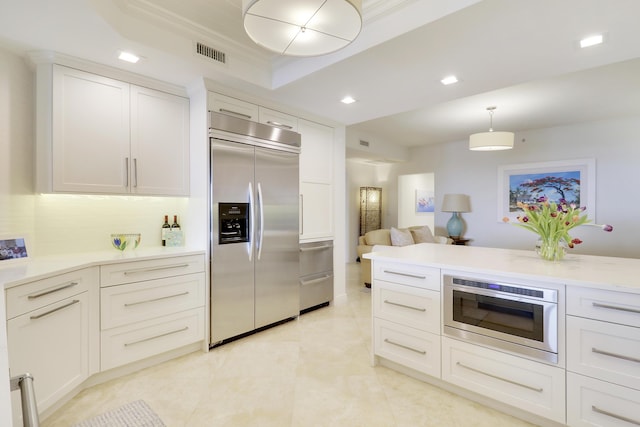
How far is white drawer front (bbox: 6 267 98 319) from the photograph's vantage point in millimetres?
1677

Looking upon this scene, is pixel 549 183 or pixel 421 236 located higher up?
pixel 549 183

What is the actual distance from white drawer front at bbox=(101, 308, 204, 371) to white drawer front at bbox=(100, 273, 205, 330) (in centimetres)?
6

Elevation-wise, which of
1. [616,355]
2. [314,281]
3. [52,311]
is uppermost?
[52,311]

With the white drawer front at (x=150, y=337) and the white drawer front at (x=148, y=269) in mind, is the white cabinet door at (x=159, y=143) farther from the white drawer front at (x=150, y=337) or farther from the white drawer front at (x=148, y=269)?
the white drawer front at (x=150, y=337)

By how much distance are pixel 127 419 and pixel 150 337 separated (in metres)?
0.84

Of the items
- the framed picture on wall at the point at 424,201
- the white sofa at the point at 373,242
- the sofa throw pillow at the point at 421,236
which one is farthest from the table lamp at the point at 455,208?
the framed picture on wall at the point at 424,201

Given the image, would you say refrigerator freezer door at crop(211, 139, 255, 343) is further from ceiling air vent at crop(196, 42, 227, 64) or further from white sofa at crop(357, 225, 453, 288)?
white sofa at crop(357, 225, 453, 288)

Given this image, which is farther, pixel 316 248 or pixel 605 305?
pixel 316 248

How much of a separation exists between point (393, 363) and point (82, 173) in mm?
2731

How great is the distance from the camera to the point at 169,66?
253cm

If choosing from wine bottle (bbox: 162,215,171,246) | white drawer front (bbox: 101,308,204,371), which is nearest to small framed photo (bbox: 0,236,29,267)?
white drawer front (bbox: 101,308,204,371)

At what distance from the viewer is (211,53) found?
258 cm

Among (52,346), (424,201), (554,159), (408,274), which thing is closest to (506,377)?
(408,274)

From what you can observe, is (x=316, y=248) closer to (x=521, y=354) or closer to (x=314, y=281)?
(x=314, y=281)
